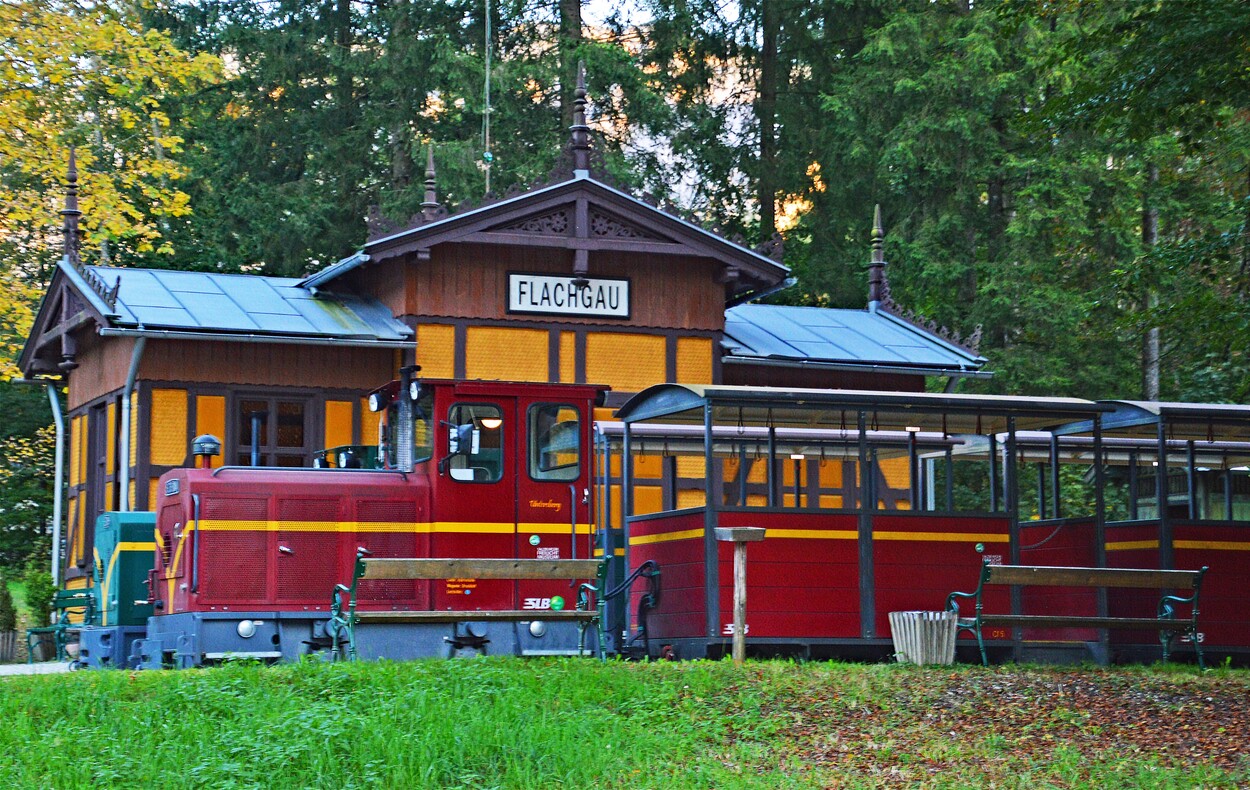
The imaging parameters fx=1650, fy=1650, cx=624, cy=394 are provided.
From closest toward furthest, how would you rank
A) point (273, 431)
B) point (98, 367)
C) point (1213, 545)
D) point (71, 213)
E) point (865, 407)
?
point (865, 407) → point (1213, 545) → point (273, 431) → point (98, 367) → point (71, 213)

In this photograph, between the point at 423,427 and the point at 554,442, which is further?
the point at 554,442

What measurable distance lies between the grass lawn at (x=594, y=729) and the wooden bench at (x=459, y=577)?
1.42 meters

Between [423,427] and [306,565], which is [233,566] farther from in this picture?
[423,427]

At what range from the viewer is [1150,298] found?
34250 millimetres

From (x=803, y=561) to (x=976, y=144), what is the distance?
20.1 meters

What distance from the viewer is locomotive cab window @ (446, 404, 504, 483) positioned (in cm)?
1592

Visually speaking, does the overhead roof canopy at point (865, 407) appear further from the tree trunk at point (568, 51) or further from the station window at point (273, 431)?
the tree trunk at point (568, 51)

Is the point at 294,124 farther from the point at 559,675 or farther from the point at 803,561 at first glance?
the point at 559,675

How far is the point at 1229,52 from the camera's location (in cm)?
1435

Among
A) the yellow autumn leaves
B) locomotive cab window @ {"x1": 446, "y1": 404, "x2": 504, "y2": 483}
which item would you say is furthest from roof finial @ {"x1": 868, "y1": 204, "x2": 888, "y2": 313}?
locomotive cab window @ {"x1": 446, "y1": 404, "x2": 504, "y2": 483}

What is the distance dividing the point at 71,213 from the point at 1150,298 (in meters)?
21.8

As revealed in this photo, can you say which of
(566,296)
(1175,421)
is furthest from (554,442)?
(1175,421)

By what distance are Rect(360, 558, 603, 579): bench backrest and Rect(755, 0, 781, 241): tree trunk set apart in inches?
921

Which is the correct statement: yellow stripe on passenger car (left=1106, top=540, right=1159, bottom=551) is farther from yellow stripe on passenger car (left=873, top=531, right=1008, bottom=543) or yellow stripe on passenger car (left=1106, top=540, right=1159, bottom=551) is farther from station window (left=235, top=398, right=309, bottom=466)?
station window (left=235, top=398, right=309, bottom=466)
